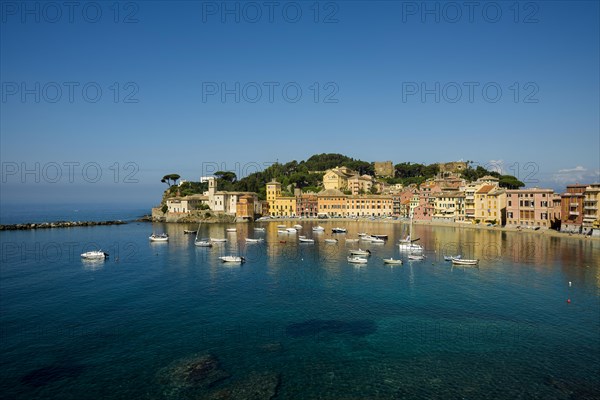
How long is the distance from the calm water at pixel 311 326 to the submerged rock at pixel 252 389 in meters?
0.23

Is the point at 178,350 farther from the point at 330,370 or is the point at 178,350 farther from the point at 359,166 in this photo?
the point at 359,166

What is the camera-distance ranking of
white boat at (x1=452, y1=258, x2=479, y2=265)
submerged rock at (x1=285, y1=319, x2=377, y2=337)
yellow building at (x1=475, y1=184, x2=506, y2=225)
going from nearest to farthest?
1. submerged rock at (x1=285, y1=319, x2=377, y2=337)
2. white boat at (x1=452, y1=258, x2=479, y2=265)
3. yellow building at (x1=475, y1=184, x2=506, y2=225)

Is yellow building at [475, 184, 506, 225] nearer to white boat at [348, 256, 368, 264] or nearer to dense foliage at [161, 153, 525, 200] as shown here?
dense foliage at [161, 153, 525, 200]

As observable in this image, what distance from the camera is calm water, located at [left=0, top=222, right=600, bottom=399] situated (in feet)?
55.6

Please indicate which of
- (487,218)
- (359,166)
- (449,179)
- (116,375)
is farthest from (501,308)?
(359,166)

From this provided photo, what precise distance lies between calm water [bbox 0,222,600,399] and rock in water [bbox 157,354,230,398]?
17cm

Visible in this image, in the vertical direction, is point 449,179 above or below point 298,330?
above

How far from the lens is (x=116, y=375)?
17562 millimetres

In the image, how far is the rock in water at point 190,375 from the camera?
16.2m

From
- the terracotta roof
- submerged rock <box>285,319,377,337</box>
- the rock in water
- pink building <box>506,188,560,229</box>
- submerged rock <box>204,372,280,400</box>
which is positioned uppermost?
the terracotta roof

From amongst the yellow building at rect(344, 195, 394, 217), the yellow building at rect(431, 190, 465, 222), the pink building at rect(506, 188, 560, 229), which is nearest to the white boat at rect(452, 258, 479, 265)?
the pink building at rect(506, 188, 560, 229)

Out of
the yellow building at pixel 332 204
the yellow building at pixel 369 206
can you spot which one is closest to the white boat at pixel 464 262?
the yellow building at pixel 369 206

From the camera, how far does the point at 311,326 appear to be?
75.8ft

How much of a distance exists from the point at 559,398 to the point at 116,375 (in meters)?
18.8
